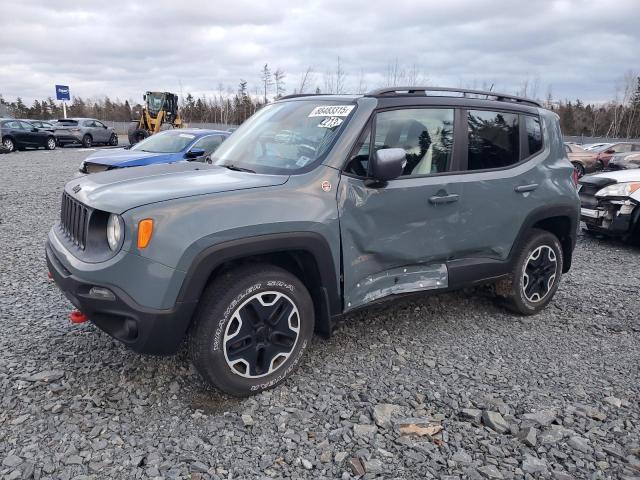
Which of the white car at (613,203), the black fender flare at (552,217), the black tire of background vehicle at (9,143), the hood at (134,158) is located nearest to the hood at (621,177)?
the white car at (613,203)

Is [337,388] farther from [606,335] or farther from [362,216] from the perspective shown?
[606,335]

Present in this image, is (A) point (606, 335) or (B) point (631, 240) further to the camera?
(B) point (631, 240)

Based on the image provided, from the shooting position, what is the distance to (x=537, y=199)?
4164mm

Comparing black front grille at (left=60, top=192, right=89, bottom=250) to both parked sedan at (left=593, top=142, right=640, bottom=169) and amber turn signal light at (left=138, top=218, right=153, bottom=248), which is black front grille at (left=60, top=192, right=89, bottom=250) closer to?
amber turn signal light at (left=138, top=218, right=153, bottom=248)

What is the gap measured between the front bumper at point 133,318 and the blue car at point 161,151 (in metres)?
5.87

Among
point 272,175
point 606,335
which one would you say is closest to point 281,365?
point 272,175

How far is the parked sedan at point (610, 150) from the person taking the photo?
2123 centimetres

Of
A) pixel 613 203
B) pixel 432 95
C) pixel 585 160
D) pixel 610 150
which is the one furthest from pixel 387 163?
pixel 610 150

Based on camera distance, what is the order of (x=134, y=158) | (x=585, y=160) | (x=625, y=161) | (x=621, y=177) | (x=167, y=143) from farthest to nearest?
(x=585, y=160)
(x=625, y=161)
(x=167, y=143)
(x=134, y=158)
(x=621, y=177)

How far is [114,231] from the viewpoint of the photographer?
267 cm

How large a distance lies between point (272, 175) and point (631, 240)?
6.51 meters

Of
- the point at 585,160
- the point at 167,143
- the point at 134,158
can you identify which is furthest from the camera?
the point at 585,160

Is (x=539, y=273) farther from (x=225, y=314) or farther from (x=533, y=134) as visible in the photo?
(x=225, y=314)

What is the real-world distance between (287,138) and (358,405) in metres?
1.87
